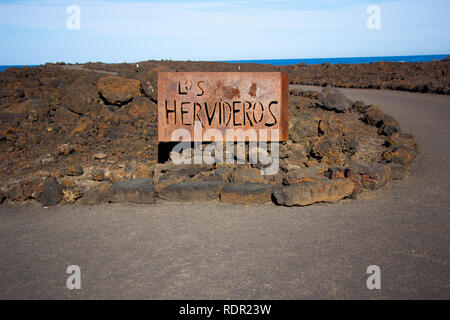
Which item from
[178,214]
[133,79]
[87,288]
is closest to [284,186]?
[178,214]

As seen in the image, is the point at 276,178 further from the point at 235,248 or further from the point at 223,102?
the point at 235,248

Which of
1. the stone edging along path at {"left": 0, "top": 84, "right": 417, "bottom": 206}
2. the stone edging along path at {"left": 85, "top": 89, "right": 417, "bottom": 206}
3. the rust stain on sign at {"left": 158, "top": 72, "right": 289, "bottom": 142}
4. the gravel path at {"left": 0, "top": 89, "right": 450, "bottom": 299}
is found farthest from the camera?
the rust stain on sign at {"left": 158, "top": 72, "right": 289, "bottom": 142}

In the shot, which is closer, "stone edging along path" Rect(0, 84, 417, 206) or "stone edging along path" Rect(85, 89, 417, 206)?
"stone edging along path" Rect(85, 89, 417, 206)

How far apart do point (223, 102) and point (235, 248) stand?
3185mm

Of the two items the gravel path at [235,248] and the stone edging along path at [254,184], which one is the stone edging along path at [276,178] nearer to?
the stone edging along path at [254,184]

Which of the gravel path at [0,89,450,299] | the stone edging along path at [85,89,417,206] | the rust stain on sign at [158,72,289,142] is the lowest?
the gravel path at [0,89,450,299]

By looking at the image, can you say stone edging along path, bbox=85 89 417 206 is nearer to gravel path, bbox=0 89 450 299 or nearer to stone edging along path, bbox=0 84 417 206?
stone edging along path, bbox=0 84 417 206

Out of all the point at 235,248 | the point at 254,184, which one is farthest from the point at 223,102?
the point at 235,248

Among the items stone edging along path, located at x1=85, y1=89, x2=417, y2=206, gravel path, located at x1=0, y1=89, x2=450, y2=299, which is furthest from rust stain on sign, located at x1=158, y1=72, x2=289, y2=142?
gravel path, located at x1=0, y1=89, x2=450, y2=299

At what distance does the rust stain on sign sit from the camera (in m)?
6.30

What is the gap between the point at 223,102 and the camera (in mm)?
6379

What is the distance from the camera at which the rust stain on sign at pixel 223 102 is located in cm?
630

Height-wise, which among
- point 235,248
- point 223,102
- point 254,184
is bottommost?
point 235,248

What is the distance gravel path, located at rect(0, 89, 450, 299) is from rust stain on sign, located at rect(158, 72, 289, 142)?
1715mm
